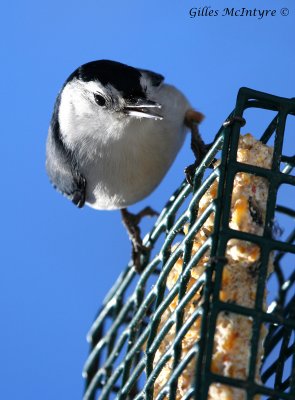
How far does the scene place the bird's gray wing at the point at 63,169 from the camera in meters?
1.90

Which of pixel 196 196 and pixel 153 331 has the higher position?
pixel 196 196

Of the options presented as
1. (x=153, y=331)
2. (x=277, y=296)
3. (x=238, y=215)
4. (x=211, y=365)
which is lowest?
(x=211, y=365)

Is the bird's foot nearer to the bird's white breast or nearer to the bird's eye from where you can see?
the bird's white breast

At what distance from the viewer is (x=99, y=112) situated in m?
1.86

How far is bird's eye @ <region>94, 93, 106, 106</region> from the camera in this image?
6.08 ft

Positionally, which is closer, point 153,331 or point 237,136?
point 237,136

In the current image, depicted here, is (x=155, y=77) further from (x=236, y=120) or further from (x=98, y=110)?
(x=236, y=120)

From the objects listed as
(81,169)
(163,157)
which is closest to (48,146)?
(81,169)

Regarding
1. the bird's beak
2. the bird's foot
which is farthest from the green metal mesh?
the bird's beak

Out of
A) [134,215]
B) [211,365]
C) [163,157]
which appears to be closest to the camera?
[211,365]

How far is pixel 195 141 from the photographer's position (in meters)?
1.74

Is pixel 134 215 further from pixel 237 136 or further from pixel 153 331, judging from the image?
pixel 237 136

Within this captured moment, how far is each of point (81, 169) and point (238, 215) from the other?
78 cm

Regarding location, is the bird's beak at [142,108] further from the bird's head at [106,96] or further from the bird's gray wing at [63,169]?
the bird's gray wing at [63,169]
